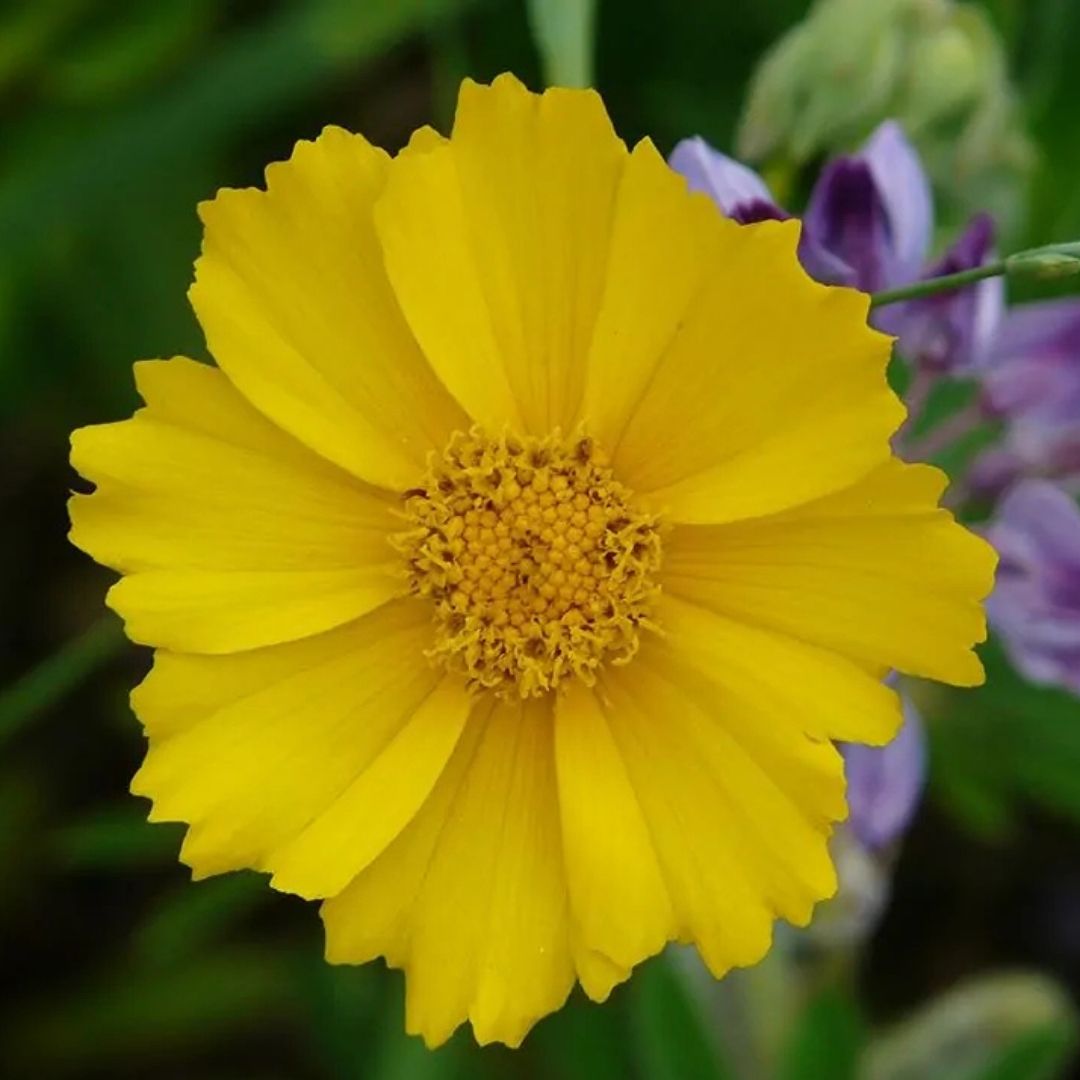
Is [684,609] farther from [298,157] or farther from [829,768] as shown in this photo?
[298,157]

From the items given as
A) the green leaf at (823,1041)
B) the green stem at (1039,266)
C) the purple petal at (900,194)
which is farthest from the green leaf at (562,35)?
the green leaf at (823,1041)

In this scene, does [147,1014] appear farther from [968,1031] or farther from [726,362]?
[726,362]

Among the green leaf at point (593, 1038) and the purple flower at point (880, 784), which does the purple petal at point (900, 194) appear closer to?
the purple flower at point (880, 784)

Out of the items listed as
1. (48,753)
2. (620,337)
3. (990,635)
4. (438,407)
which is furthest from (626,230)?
(48,753)

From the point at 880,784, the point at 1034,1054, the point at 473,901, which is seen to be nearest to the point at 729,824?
the point at 473,901

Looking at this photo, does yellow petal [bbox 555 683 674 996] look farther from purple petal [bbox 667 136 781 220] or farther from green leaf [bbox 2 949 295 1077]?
green leaf [bbox 2 949 295 1077]

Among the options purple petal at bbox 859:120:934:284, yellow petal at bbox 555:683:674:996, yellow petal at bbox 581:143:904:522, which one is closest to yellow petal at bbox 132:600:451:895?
yellow petal at bbox 555:683:674:996
